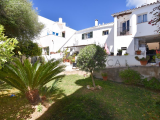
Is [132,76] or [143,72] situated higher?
[143,72]

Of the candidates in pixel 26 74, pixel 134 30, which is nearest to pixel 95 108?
pixel 26 74

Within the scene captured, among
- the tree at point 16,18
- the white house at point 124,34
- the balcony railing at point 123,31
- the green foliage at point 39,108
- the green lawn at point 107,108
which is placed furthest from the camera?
the balcony railing at point 123,31

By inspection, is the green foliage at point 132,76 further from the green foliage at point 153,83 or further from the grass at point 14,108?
the grass at point 14,108

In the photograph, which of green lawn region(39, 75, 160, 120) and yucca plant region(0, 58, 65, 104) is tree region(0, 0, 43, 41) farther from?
green lawn region(39, 75, 160, 120)

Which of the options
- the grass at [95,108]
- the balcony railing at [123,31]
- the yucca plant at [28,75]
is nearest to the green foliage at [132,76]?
the grass at [95,108]

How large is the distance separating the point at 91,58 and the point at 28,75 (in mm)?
3642

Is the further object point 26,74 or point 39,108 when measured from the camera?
point 39,108

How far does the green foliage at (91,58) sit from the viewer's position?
5779mm

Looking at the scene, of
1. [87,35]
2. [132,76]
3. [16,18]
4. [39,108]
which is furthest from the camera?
[87,35]

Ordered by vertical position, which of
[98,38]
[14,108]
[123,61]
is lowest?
[14,108]

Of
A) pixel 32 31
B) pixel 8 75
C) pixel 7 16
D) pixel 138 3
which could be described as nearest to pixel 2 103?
pixel 8 75

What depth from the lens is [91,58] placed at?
19.0ft

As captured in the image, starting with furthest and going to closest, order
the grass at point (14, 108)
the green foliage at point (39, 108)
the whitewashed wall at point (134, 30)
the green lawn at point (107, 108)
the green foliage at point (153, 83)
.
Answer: the whitewashed wall at point (134, 30) → the green foliage at point (153, 83) → the green foliage at point (39, 108) → the grass at point (14, 108) → the green lawn at point (107, 108)

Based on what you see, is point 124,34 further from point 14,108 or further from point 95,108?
point 14,108
